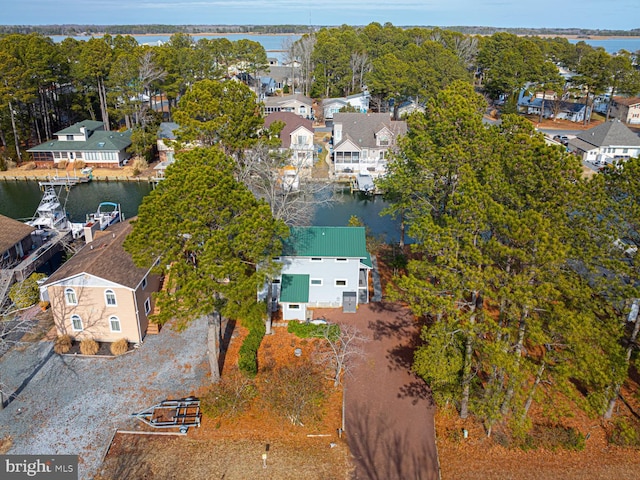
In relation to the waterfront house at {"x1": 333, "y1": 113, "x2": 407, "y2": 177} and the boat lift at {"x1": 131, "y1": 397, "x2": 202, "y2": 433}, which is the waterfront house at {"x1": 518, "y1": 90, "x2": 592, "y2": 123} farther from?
the boat lift at {"x1": 131, "y1": 397, "x2": 202, "y2": 433}

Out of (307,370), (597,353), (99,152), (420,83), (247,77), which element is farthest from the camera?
(247,77)

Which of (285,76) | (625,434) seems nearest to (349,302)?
(625,434)

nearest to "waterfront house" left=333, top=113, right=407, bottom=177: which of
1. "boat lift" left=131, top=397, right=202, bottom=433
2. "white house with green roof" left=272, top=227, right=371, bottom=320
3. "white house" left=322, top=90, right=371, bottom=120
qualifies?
"white house" left=322, top=90, right=371, bottom=120

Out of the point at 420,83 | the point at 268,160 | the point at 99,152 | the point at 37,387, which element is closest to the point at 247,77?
the point at 420,83

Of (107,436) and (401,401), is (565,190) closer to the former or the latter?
(401,401)

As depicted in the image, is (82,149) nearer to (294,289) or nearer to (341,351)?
(294,289)

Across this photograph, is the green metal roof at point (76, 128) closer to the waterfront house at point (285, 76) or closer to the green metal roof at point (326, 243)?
the green metal roof at point (326, 243)
